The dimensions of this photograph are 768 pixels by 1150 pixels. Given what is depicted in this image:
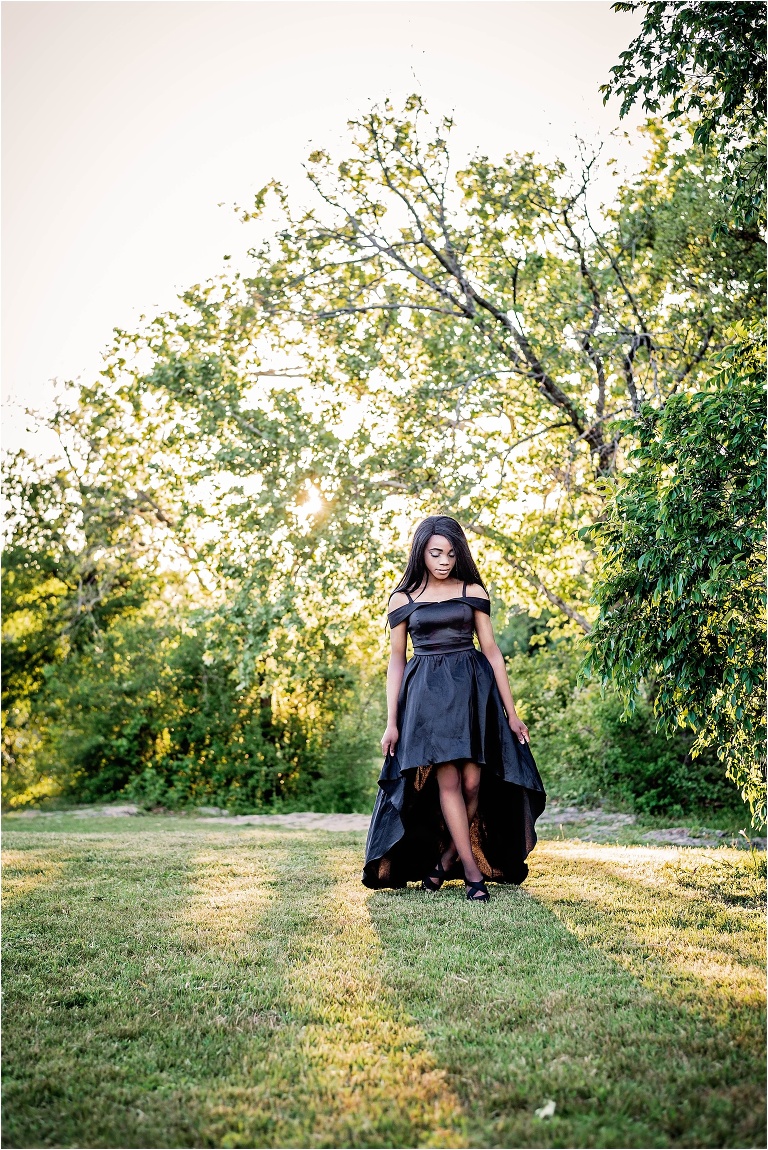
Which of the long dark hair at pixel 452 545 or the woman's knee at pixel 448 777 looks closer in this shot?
the woman's knee at pixel 448 777

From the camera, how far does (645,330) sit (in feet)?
36.2

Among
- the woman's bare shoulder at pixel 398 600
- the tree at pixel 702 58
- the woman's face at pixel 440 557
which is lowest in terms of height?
the woman's bare shoulder at pixel 398 600

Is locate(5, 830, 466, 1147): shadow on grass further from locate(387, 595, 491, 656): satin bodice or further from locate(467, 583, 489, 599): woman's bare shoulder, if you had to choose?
locate(467, 583, 489, 599): woman's bare shoulder

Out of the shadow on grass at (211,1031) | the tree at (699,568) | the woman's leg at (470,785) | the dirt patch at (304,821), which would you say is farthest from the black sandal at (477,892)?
the dirt patch at (304,821)

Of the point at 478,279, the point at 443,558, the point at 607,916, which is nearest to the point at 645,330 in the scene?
the point at 478,279

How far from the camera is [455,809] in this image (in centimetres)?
536

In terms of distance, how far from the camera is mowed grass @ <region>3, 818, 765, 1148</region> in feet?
8.03

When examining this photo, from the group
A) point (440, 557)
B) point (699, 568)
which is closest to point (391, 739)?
point (440, 557)

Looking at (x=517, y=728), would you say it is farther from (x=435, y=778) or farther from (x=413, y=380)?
(x=413, y=380)

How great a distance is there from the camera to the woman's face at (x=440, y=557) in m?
5.68

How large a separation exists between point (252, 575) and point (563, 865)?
488 cm

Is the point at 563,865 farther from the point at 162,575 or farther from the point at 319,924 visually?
the point at 162,575

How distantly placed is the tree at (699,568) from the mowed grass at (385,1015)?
1076 millimetres

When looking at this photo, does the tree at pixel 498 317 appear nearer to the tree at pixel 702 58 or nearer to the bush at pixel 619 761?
the bush at pixel 619 761
